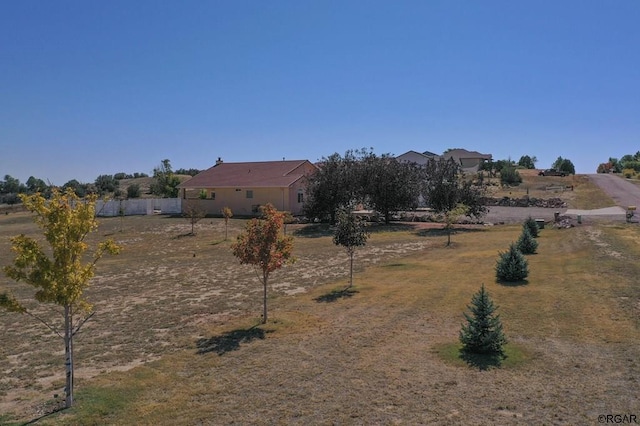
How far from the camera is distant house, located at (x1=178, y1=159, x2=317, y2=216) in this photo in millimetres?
46156

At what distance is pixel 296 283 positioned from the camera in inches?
735

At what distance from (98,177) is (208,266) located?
7506 centimetres

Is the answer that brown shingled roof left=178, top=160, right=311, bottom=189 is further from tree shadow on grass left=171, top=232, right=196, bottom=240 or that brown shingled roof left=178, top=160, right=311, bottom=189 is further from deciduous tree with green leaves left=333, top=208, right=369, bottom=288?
deciduous tree with green leaves left=333, top=208, right=369, bottom=288

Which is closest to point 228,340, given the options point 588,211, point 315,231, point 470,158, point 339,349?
point 339,349

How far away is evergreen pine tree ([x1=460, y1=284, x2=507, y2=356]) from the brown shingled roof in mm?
35677

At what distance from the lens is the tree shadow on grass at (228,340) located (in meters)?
11.0

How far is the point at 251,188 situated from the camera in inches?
1855

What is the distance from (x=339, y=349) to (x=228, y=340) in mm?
3011

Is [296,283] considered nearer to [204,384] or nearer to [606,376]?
[204,384]

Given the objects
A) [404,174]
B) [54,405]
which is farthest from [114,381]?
[404,174]

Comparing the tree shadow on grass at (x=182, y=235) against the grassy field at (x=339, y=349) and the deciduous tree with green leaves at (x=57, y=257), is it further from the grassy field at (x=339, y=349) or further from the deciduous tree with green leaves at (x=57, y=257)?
the deciduous tree with green leaves at (x=57, y=257)

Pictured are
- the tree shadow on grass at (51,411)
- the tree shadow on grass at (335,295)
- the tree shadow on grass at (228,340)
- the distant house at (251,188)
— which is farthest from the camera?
the distant house at (251,188)

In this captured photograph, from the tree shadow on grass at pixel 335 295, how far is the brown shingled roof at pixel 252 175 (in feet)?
95.8

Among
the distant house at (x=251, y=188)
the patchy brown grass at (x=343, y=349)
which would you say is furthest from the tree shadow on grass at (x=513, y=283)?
the distant house at (x=251, y=188)
